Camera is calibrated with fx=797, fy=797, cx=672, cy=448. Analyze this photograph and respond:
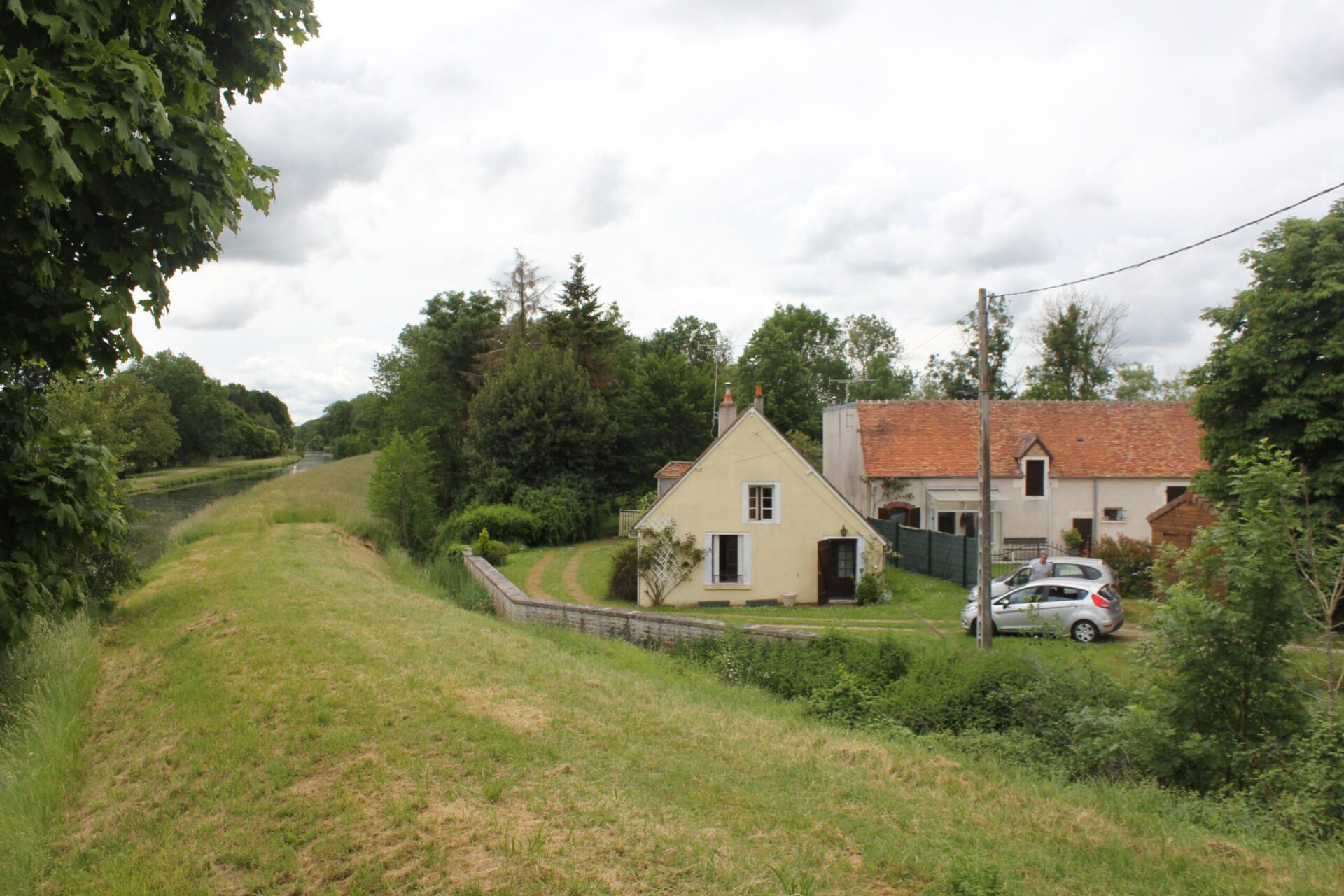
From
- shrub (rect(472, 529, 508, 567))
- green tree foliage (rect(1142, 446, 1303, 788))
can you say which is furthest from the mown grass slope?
shrub (rect(472, 529, 508, 567))

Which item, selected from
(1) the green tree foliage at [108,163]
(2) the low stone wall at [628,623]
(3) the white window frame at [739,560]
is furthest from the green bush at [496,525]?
(1) the green tree foliage at [108,163]

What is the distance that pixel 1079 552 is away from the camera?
3019 centimetres

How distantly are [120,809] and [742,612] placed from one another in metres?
17.1

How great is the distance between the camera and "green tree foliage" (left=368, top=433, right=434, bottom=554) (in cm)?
3189

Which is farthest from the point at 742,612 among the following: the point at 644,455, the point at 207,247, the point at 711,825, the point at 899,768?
the point at 644,455

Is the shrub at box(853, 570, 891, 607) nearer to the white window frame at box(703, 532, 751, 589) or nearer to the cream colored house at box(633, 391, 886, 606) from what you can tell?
the cream colored house at box(633, 391, 886, 606)

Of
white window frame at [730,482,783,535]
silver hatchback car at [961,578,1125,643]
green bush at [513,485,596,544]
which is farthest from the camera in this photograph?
green bush at [513,485,596,544]

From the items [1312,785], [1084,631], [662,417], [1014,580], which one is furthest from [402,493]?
[1312,785]

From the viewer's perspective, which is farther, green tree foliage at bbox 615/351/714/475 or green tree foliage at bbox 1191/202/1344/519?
green tree foliage at bbox 615/351/714/475

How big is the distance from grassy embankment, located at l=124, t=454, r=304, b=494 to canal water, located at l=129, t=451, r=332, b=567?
70 centimetres

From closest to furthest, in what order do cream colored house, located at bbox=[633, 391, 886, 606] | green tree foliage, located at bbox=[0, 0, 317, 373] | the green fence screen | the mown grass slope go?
green tree foliage, located at bbox=[0, 0, 317, 373], the mown grass slope, cream colored house, located at bbox=[633, 391, 886, 606], the green fence screen

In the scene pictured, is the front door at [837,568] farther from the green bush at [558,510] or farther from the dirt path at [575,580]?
the green bush at [558,510]

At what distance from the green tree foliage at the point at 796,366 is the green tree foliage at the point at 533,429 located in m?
19.7

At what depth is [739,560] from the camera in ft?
78.8
